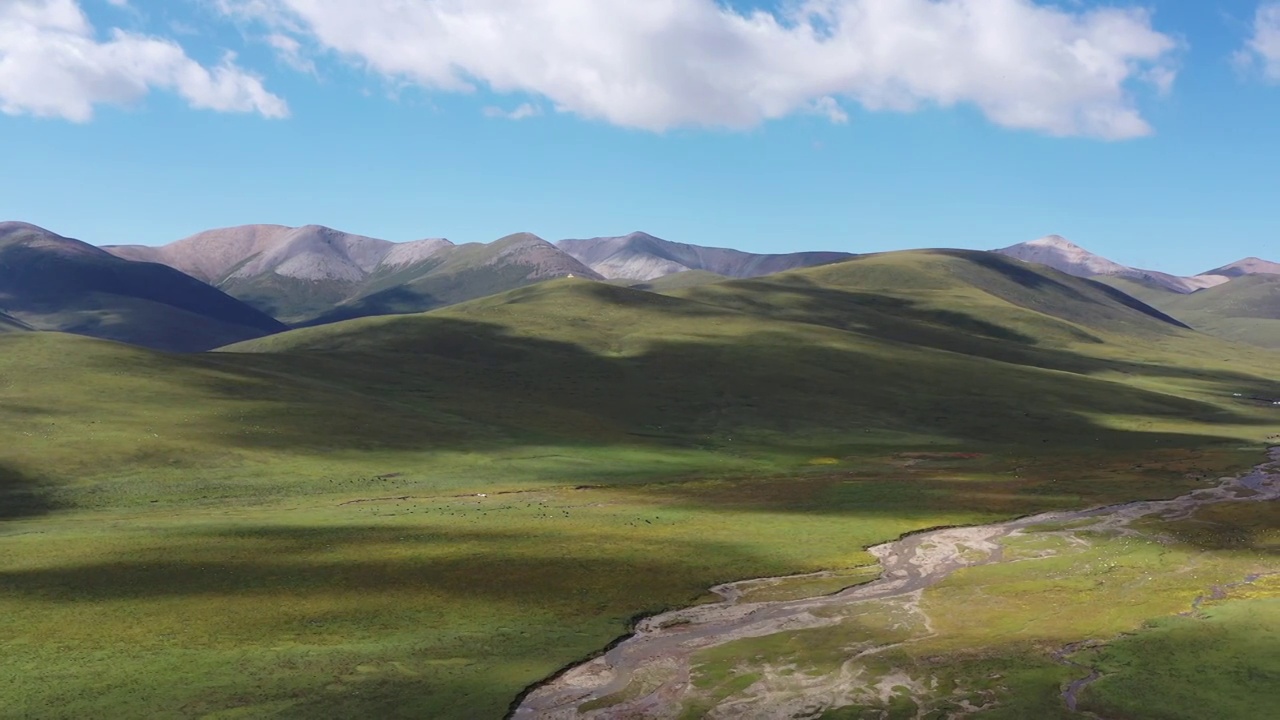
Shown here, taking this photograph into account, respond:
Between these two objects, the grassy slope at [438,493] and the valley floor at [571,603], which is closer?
the valley floor at [571,603]

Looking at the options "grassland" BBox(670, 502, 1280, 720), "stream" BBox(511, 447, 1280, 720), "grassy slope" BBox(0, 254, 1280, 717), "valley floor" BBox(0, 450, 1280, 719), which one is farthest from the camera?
"grassy slope" BBox(0, 254, 1280, 717)

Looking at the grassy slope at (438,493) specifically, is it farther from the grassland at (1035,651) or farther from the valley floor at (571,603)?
the grassland at (1035,651)

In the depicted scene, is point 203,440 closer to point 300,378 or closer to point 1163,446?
point 300,378

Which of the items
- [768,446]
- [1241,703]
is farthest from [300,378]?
[1241,703]

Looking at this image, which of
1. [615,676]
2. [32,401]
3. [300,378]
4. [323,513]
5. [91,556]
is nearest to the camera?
[615,676]

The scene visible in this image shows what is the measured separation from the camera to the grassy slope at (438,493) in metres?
42.3

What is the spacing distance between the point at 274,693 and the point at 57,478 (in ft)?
222

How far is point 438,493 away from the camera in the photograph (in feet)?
313

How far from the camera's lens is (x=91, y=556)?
6091 centimetres

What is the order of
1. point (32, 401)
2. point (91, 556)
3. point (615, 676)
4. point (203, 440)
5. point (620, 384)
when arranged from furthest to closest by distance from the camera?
point (620, 384), point (32, 401), point (203, 440), point (91, 556), point (615, 676)

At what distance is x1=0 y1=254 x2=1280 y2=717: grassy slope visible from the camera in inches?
1665

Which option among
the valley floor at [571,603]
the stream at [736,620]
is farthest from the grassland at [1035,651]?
the stream at [736,620]

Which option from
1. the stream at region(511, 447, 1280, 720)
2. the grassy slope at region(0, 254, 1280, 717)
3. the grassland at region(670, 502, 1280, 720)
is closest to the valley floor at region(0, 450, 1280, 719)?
the grassland at region(670, 502, 1280, 720)

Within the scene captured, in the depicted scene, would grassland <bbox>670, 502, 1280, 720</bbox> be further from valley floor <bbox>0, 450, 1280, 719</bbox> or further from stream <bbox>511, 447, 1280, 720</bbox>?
stream <bbox>511, 447, 1280, 720</bbox>
